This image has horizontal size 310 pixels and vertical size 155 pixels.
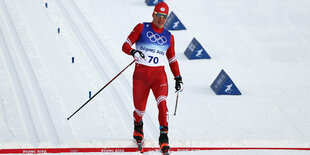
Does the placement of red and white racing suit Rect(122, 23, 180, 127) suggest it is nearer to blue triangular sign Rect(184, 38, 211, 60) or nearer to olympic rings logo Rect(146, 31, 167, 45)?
olympic rings logo Rect(146, 31, 167, 45)

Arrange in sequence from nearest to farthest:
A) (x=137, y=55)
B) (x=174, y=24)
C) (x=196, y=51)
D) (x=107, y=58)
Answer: (x=137, y=55)
(x=107, y=58)
(x=196, y=51)
(x=174, y=24)

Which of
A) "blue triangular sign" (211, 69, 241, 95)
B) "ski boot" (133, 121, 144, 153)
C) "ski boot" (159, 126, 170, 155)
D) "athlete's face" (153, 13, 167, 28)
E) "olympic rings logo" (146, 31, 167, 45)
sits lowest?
"blue triangular sign" (211, 69, 241, 95)

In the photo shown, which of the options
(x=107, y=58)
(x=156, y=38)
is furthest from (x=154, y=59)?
(x=107, y=58)

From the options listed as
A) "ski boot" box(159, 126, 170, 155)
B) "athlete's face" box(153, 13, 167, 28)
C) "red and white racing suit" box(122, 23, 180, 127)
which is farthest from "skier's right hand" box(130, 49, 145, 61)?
"ski boot" box(159, 126, 170, 155)

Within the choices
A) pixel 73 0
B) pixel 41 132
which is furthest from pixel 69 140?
pixel 73 0

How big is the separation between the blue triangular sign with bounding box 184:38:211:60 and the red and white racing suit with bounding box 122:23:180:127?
5109 millimetres

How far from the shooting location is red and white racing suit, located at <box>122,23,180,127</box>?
7395 mm

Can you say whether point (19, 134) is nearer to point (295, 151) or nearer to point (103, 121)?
point (103, 121)

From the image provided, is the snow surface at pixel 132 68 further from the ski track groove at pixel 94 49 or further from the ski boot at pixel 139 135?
the ski boot at pixel 139 135

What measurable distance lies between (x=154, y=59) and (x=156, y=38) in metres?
0.29

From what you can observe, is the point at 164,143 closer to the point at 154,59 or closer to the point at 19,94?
the point at 154,59

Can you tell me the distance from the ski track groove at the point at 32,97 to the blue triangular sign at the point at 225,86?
11.2 feet

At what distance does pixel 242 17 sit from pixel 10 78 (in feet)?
24.2

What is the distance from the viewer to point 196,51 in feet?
41.6
